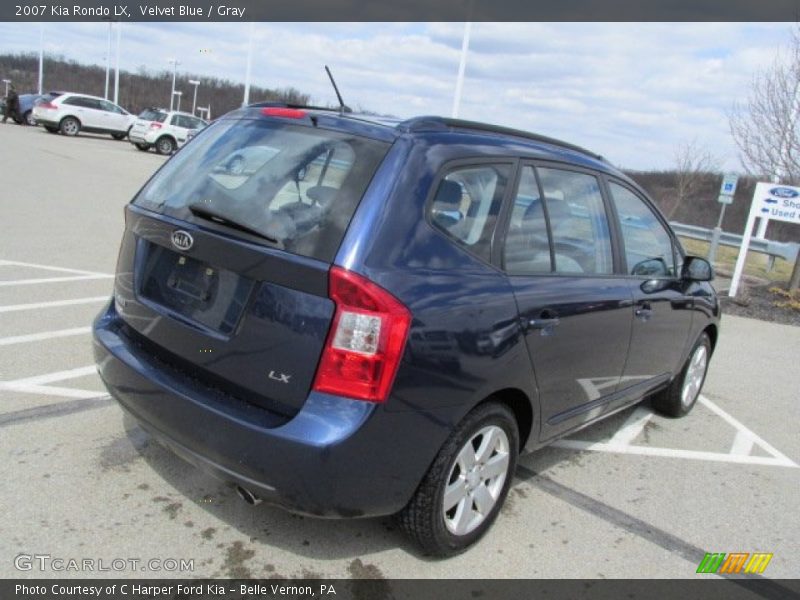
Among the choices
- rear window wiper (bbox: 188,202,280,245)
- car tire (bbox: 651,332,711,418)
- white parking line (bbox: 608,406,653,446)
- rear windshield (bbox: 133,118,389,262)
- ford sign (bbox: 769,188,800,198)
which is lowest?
white parking line (bbox: 608,406,653,446)

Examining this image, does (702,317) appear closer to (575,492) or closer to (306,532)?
(575,492)

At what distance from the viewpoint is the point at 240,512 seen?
10.3ft

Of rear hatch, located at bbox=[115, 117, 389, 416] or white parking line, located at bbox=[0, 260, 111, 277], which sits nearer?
rear hatch, located at bbox=[115, 117, 389, 416]

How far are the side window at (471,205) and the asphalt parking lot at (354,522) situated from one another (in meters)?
1.38

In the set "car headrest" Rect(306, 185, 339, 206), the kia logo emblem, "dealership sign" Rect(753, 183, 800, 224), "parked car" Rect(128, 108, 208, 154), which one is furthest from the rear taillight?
"parked car" Rect(128, 108, 208, 154)

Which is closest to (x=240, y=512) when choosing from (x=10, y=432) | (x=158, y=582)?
(x=158, y=582)

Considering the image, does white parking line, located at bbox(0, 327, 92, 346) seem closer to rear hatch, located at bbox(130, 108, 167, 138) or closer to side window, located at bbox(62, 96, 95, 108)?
rear hatch, located at bbox(130, 108, 167, 138)

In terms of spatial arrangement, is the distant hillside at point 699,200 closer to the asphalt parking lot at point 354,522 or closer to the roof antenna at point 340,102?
the asphalt parking lot at point 354,522

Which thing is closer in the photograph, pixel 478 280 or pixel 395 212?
pixel 395 212

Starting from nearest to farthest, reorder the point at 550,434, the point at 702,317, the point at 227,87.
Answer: the point at 550,434 < the point at 702,317 < the point at 227,87

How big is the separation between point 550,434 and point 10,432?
2817 mm

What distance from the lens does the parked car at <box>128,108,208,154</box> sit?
2650 centimetres

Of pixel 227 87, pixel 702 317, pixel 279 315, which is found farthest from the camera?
pixel 227 87

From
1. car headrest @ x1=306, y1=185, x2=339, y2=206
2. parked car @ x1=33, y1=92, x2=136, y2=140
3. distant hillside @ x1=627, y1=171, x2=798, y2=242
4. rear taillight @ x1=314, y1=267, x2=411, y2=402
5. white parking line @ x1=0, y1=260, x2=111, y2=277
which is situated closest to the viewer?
rear taillight @ x1=314, y1=267, x2=411, y2=402
